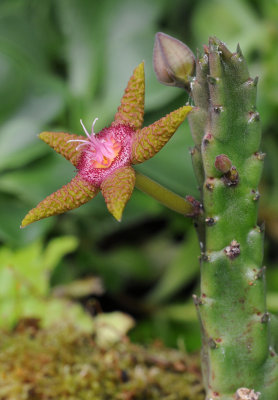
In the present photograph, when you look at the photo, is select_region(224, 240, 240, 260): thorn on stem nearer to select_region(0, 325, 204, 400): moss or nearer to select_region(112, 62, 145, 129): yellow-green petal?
select_region(112, 62, 145, 129): yellow-green petal

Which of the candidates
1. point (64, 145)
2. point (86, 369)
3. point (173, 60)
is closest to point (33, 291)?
point (86, 369)

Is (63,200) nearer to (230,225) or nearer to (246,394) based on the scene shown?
(230,225)

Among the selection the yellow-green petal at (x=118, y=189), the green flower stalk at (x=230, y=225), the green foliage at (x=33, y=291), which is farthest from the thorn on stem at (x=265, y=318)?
the green foliage at (x=33, y=291)

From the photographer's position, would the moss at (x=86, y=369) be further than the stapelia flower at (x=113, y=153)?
Yes

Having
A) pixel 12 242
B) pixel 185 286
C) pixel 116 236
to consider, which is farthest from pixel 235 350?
pixel 116 236

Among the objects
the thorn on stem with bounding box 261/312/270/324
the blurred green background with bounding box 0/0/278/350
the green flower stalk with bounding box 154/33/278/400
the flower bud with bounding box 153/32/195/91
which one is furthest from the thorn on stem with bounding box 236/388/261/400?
the blurred green background with bounding box 0/0/278/350

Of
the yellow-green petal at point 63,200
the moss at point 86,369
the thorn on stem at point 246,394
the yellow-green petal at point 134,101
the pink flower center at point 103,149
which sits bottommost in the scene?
the moss at point 86,369

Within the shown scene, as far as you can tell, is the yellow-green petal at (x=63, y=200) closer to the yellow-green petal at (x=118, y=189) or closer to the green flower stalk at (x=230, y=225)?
the yellow-green petal at (x=118, y=189)
